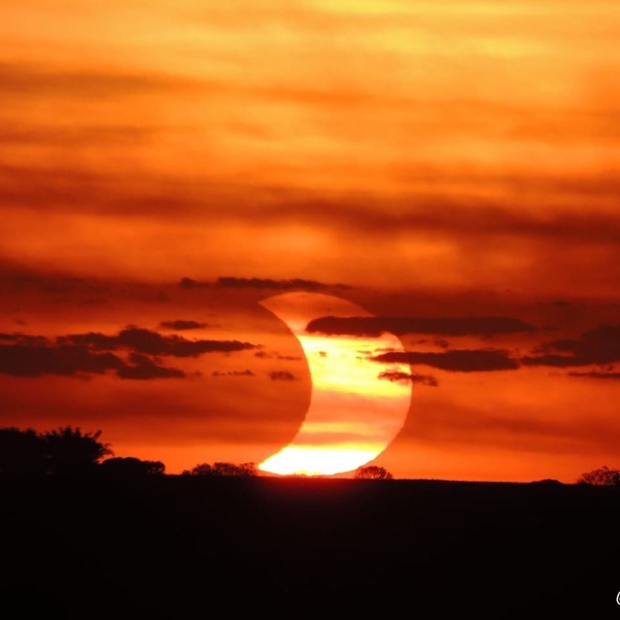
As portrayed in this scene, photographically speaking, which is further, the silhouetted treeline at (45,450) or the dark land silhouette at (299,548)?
the silhouetted treeline at (45,450)

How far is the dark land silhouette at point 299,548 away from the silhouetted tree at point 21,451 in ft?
152

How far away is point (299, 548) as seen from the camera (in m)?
73.8

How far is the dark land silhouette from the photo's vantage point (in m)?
66.8

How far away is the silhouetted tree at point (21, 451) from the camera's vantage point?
432 feet

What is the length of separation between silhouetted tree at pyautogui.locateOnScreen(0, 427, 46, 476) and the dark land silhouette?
152ft

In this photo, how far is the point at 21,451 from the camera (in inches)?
5389

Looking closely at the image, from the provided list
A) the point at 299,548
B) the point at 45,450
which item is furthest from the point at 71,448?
the point at 299,548

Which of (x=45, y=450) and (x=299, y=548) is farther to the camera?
(x=45, y=450)

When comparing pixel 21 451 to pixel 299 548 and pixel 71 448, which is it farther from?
pixel 299 548

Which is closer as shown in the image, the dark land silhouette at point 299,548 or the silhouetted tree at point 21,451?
the dark land silhouette at point 299,548

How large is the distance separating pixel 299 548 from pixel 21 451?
6651cm

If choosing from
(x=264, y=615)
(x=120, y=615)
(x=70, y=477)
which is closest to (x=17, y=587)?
(x=120, y=615)

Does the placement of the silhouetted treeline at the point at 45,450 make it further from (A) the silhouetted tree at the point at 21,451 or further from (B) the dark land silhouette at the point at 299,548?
(B) the dark land silhouette at the point at 299,548

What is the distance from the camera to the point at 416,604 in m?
67.4
